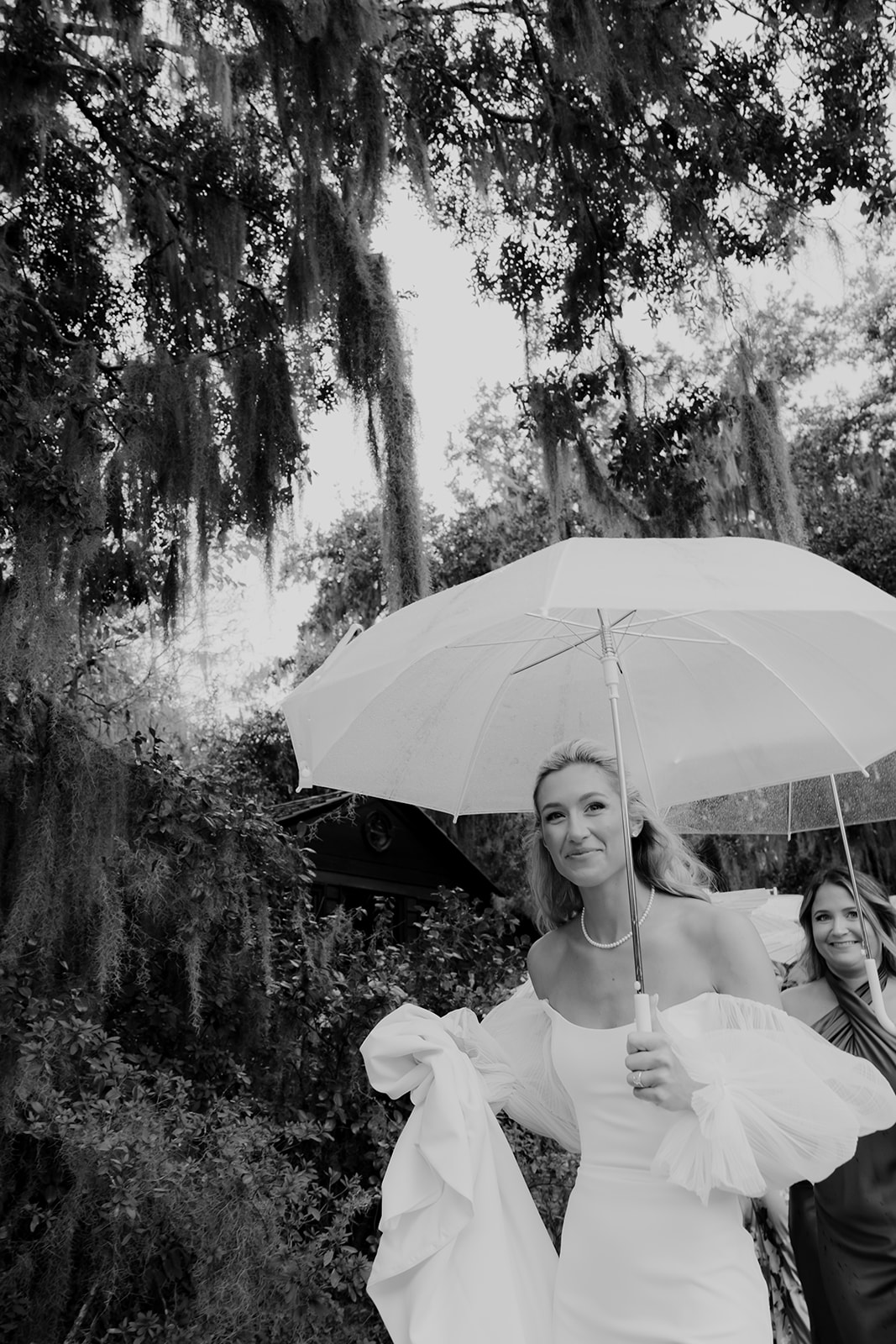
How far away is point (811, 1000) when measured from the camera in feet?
11.5

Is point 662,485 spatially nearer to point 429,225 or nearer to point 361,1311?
point 429,225

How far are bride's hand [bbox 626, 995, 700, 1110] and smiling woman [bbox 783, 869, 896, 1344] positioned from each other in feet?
3.69

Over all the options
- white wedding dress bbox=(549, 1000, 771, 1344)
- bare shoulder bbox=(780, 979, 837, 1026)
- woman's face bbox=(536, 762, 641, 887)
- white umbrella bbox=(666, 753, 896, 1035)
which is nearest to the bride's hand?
white wedding dress bbox=(549, 1000, 771, 1344)

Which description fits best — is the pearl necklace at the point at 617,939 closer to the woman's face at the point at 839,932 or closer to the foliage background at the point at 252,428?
the woman's face at the point at 839,932

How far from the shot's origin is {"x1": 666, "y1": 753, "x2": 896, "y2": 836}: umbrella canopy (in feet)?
11.5

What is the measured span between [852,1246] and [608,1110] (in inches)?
49.9

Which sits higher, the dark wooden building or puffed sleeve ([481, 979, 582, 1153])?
the dark wooden building

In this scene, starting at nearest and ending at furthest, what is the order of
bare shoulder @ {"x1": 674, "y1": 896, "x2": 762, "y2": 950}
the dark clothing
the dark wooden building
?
1. bare shoulder @ {"x1": 674, "y1": 896, "x2": 762, "y2": 950}
2. the dark clothing
3. the dark wooden building

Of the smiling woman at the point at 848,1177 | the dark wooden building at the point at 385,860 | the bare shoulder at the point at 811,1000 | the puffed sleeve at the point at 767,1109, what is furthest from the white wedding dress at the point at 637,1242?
the dark wooden building at the point at 385,860

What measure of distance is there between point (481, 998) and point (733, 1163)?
11.7 ft

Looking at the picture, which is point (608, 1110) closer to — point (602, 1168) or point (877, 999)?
point (602, 1168)

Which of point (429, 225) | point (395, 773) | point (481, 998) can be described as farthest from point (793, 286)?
point (395, 773)

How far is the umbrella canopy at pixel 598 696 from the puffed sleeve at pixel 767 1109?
2.88 feet

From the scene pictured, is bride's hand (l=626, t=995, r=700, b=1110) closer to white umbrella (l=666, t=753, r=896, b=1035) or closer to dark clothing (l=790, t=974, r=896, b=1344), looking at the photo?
dark clothing (l=790, t=974, r=896, b=1344)
